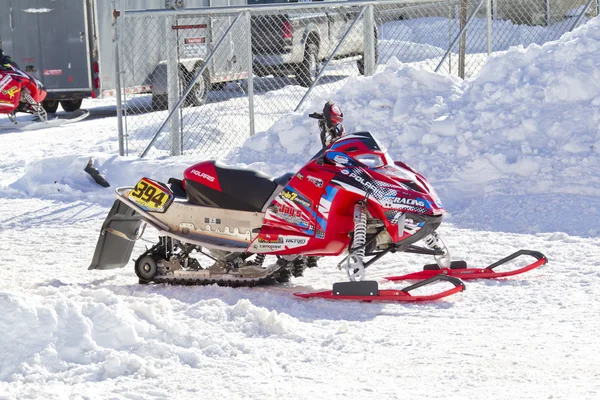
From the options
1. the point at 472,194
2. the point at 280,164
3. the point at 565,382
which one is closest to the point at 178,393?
the point at 565,382

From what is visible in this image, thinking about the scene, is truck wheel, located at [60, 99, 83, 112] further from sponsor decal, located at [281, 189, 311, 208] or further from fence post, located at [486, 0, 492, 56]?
sponsor decal, located at [281, 189, 311, 208]

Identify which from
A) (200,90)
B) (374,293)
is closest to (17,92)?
(200,90)

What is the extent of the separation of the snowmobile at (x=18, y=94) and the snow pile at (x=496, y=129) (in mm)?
4952

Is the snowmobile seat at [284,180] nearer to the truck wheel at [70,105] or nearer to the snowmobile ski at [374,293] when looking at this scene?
the snowmobile ski at [374,293]

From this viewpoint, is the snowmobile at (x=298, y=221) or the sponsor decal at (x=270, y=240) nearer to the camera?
the snowmobile at (x=298, y=221)

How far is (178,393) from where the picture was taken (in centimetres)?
464

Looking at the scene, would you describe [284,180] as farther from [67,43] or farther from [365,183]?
[67,43]

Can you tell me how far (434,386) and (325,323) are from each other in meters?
1.31

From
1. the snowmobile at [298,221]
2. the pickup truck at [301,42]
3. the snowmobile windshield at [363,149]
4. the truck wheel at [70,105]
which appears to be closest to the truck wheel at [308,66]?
the pickup truck at [301,42]

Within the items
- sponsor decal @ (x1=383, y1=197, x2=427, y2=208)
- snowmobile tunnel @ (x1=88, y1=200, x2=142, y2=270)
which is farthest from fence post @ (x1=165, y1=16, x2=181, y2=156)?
sponsor decal @ (x1=383, y1=197, x2=427, y2=208)

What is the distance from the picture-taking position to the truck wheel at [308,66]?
1502 cm

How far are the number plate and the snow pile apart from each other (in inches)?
120

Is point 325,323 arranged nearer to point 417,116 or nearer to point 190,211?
point 190,211

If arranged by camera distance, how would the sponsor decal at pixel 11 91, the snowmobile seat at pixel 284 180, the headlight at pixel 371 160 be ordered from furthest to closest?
1. the sponsor decal at pixel 11 91
2. the snowmobile seat at pixel 284 180
3. the headlight at pixel 371 160
